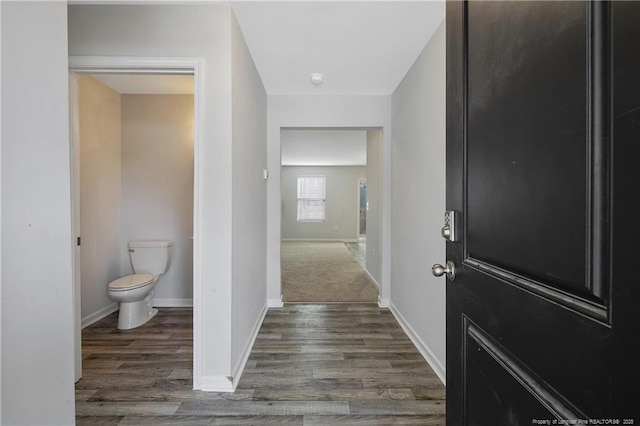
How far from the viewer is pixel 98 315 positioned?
285cm

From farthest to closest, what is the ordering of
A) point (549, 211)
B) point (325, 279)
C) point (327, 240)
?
point (327, 240) → point (325, 279) → point (549, 211)

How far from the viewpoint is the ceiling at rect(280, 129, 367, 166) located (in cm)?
546

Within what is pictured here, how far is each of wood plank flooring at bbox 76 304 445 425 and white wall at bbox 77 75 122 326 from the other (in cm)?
32

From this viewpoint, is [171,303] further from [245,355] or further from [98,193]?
[245,355]

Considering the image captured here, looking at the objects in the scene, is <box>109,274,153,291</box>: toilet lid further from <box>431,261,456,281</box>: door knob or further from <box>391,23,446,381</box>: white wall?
<box>431,261,456,281</box>: door knob

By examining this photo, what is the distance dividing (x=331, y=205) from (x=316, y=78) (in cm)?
710

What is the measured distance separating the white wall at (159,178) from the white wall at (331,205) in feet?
21.2

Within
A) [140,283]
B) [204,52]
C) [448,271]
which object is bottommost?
[140,283]

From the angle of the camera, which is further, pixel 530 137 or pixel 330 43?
pixel 330 43

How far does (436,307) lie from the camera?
2016 mm

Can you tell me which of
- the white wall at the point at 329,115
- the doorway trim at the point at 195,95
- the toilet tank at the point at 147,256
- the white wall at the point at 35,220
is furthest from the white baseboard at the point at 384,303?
the white wall at the point at 35,220

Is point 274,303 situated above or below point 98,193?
below

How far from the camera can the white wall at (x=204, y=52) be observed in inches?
69.8

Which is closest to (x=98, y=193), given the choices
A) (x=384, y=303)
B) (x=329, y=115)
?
(x=329, y=115)
